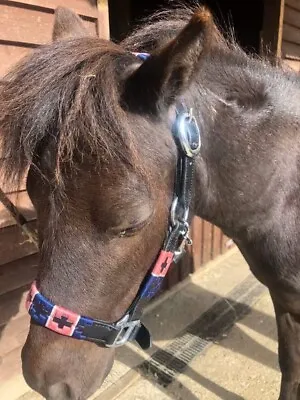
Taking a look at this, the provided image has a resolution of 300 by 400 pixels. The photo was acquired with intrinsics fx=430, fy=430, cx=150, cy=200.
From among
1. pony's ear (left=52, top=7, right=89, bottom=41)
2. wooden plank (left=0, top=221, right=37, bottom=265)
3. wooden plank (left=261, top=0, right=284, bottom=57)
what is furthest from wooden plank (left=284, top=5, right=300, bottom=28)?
wooden plank (left=0, top=221, right=37, bottom=265)

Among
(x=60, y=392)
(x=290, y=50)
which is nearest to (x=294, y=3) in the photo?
(x=290, y=50)

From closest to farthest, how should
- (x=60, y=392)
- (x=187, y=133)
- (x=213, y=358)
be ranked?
1. (x=187, y=133)
2. (x=60, y=392)
3. (x=213, y=358)

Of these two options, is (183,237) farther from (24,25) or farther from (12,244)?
(24,25)

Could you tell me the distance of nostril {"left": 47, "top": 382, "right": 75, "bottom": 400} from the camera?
4.38ft

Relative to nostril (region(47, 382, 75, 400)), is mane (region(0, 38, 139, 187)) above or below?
above

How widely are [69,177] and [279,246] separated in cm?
79

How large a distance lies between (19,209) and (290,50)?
3.10 metres

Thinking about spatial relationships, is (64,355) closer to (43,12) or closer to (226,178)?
(226,178)

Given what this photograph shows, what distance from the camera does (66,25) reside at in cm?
156

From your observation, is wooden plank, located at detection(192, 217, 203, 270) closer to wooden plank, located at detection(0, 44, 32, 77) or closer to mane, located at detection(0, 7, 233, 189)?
wooden plank, located at detection(0, 44, 32, 77)

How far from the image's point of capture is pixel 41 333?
129 cm

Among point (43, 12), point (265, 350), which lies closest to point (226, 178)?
point (43, 12)

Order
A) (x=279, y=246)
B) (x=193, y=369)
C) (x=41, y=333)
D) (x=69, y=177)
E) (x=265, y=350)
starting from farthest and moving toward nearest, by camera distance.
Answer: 1. (x=265, y=350)
2. (x=193, y=369)
3. (x=279, y=246)
4. (x=41, y=333)
5. (x=69, y=177)

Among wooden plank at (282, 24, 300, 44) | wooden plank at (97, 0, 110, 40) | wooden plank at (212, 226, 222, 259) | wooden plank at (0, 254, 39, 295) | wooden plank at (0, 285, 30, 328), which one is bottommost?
wooden plank at (212, 226, 222, 259)
